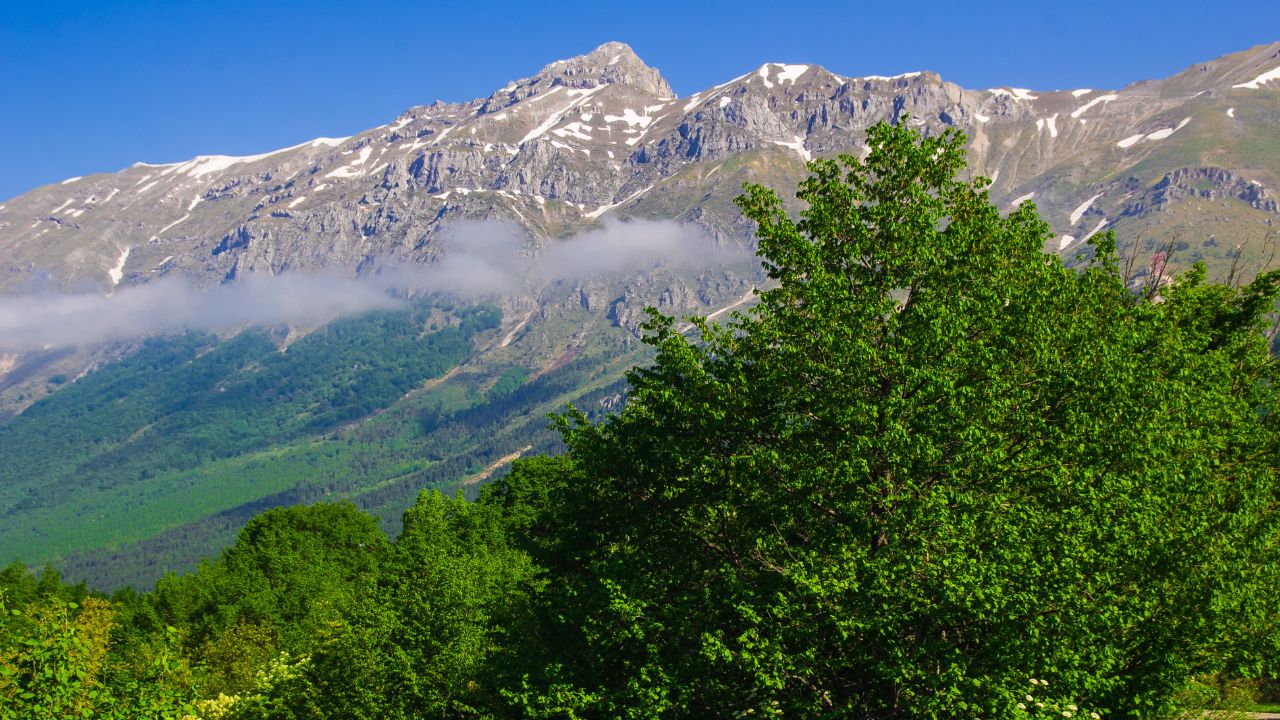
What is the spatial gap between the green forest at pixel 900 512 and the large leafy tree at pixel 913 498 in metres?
0.09

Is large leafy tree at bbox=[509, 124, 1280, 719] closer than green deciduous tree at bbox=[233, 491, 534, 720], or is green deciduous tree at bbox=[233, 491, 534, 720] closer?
large leafy tree at bbox=[509, 124, 1280, 719]

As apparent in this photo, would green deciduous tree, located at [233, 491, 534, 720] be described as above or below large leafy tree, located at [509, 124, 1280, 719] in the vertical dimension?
below

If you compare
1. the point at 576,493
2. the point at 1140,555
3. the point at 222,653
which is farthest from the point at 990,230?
the point at 222,653

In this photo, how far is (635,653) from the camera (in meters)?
23.0

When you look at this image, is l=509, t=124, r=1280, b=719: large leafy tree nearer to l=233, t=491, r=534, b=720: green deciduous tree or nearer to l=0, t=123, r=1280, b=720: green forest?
l=0, t=123, r=1280, b=720: green forest

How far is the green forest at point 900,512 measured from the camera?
749 inches

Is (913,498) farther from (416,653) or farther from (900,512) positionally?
(416,653)

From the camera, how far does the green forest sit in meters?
19.0

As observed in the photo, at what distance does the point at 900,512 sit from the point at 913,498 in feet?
2.00

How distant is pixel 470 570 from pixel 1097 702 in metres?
32.2

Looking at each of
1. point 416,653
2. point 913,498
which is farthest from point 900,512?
point 416,653

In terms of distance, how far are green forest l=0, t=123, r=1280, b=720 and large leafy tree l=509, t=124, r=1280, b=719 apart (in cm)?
9

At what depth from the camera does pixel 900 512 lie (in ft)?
64.1

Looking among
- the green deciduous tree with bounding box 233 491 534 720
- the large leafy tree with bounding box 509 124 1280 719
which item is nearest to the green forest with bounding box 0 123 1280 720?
the large leafy tree with bounding box 509 124 1280 719
